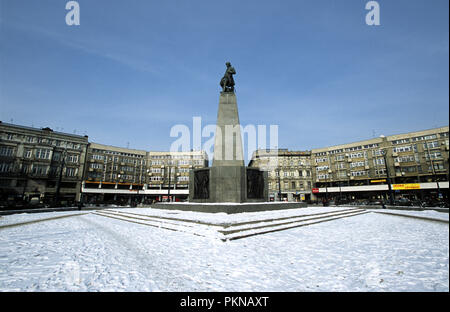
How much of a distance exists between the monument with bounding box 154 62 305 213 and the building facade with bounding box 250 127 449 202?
3128 cm

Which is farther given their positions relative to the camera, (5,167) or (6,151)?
(6,151)

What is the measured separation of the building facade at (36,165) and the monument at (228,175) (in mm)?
36249

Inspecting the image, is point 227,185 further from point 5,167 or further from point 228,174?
point 5,167

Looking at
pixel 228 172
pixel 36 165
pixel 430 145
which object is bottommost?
pixel 228 172

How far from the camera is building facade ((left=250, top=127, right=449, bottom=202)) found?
3978 centimetres

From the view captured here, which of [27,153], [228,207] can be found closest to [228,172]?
[228,207]

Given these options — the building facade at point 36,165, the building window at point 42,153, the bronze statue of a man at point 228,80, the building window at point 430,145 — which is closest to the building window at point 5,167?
the building facade at point 36,165

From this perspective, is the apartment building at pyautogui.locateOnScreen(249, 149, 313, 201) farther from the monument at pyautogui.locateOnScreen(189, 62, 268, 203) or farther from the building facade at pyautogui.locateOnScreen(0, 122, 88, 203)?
the building facade at pyautogui.locateOnScreen(0, 122, 88, 203)

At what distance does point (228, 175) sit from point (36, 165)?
50057 millimetres

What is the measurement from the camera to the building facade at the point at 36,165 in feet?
132

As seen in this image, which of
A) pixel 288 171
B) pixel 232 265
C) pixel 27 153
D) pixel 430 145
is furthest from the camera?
pixel 288 171

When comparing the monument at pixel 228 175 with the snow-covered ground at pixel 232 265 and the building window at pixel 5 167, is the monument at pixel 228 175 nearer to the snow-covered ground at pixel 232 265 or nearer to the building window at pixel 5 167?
the snow-covered ground at pixel 232 265

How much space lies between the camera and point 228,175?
1533 centimetres

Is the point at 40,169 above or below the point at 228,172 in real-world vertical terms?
above
